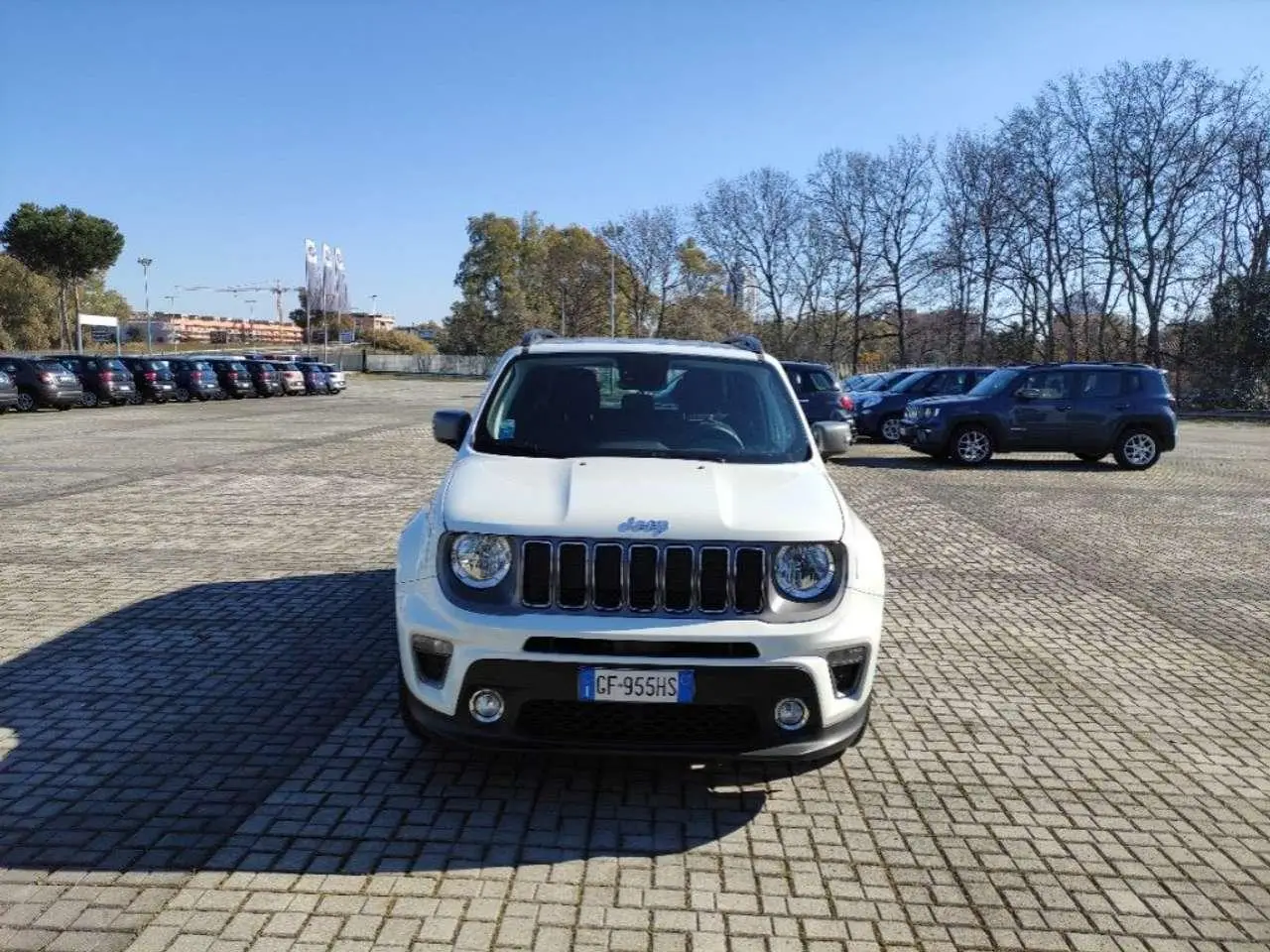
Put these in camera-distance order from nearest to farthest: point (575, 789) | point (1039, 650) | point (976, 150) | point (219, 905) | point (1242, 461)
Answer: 1. point (219, 905)
2. point (575, 789)
3. point (1039, 650)
4. point (1242, 461)
5. point (976, 150)

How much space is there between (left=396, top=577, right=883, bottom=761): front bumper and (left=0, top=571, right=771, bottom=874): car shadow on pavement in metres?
0.36

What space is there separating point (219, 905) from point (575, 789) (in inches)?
56.0

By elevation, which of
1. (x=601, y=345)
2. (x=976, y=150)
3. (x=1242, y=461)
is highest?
(x=976, y=150)

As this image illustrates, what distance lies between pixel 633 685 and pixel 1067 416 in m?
15.7

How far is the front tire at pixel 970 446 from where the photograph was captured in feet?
58.0

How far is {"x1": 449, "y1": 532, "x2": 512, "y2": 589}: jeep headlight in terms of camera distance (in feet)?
12.5

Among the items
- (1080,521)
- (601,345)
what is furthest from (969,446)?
(601,345)

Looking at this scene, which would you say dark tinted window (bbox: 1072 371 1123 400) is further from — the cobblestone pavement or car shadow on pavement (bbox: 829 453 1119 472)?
the cobblestone pavement

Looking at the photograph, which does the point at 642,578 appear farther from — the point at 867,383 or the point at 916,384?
the point at 867,383

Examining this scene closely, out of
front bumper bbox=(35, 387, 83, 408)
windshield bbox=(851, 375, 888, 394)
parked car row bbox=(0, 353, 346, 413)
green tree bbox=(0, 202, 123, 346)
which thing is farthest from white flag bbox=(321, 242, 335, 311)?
windshield bbox=(851, 375, 888, 394)

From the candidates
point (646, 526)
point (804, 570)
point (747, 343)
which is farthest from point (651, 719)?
point (747, 343)

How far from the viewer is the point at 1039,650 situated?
6.32 metres

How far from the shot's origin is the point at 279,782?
4098mm

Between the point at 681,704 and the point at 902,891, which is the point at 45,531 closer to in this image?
the point at 681,704
